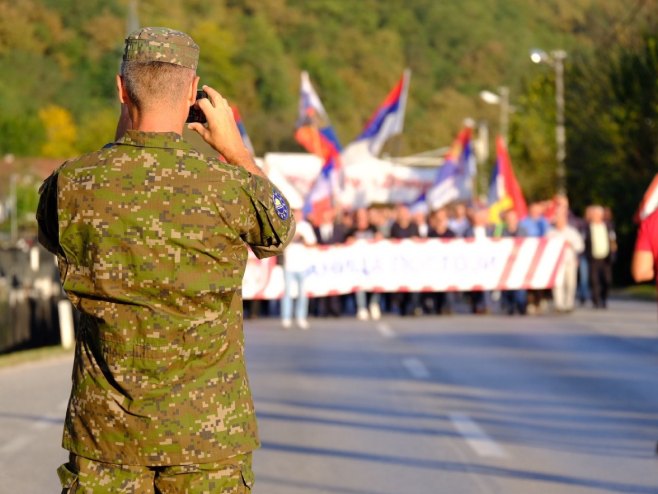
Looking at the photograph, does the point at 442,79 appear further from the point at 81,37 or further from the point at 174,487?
the point at 174,487

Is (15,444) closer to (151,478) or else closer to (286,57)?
(151,478)

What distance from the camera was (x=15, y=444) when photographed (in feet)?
37.9

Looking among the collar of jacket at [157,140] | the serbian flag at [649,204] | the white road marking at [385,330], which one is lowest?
the white road marking at [385,330]

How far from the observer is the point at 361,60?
505 ft

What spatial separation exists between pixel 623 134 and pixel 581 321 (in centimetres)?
1552

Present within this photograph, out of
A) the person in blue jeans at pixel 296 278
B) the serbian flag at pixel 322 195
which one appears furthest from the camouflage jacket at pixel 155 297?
the serbian flag at pixel 322 195

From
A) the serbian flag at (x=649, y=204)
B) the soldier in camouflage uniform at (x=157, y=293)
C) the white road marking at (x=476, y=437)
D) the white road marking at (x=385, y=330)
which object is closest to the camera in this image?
the soldier in camouflage uniform at (x=157, y=293)

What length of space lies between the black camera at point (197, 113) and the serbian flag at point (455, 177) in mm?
33286

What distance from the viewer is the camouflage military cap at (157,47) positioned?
4.32 meters

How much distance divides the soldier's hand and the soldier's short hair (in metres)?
0.12

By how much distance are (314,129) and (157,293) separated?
30.9 m

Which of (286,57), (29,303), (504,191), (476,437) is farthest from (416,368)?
(286,57)

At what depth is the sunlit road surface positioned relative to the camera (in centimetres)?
984

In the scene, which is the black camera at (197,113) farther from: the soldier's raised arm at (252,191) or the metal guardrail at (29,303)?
the metal guardrail at (29,303)
